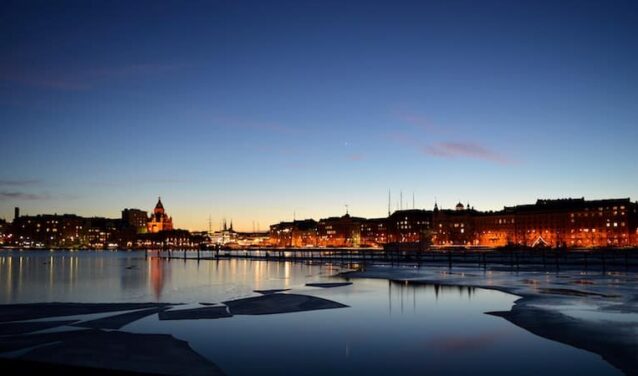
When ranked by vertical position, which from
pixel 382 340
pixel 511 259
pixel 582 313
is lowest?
pixel 511 259

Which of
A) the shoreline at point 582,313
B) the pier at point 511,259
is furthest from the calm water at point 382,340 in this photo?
the pier at point 511,259

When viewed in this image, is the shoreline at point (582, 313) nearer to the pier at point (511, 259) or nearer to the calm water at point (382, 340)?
the calm water at point (382, 340)

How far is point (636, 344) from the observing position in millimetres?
17750

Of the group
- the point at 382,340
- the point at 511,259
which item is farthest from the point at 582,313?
the point at 511,259

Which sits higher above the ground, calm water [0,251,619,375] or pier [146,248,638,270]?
calm water [0,251,619,375]

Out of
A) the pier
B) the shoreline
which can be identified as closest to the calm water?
the shoreline

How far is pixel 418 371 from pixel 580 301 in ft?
55.9

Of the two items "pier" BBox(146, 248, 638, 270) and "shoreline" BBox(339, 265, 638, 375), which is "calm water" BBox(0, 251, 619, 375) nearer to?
"shoreline" BBox(339, 265, 638, 375)

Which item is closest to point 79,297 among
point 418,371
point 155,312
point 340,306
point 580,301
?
point 155,312

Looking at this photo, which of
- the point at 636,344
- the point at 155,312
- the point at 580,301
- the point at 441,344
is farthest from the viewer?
the point at 580,301

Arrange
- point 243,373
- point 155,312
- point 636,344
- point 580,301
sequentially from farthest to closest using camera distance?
1. point 580,301
2. point 155,312
3. point 636,344
4. point 243,373

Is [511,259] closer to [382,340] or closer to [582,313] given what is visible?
[582,313]

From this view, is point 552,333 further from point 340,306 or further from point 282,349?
point 340,306

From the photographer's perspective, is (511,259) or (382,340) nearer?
(382,340)
